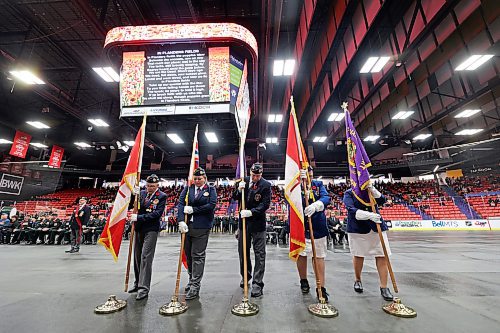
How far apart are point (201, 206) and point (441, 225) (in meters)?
19.8

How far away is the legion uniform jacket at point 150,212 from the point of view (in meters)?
3.11

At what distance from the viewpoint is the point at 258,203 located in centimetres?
330

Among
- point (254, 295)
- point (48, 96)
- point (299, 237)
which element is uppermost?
point (48, 96)

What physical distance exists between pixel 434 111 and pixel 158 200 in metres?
14.8

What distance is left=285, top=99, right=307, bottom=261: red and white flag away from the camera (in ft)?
8.89

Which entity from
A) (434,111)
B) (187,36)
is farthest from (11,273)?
(434,111)

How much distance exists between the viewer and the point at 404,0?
20.9ft

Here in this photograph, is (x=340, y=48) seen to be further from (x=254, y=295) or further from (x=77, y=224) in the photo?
(x=77, y=224)

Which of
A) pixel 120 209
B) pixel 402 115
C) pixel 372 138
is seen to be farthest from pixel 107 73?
pixel 372 138

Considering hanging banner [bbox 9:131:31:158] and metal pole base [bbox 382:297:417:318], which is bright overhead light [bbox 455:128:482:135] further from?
hanging banner [bbox 9:131:31:158]

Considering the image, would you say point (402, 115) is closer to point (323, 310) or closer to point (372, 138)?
point (372, 138)

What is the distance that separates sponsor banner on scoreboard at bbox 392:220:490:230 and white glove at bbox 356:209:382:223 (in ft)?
56.8

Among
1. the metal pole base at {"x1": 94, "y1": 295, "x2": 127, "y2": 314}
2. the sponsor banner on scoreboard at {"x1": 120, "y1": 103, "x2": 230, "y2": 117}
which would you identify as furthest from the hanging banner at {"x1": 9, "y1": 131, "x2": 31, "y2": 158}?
the metal pole base at {"x1": 94, "y1": 295, "x2": 127, "y2": 314}

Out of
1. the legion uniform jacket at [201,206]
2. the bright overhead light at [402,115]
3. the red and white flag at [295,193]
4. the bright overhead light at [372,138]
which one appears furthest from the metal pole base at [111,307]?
the bright overhead light at [372,138]
